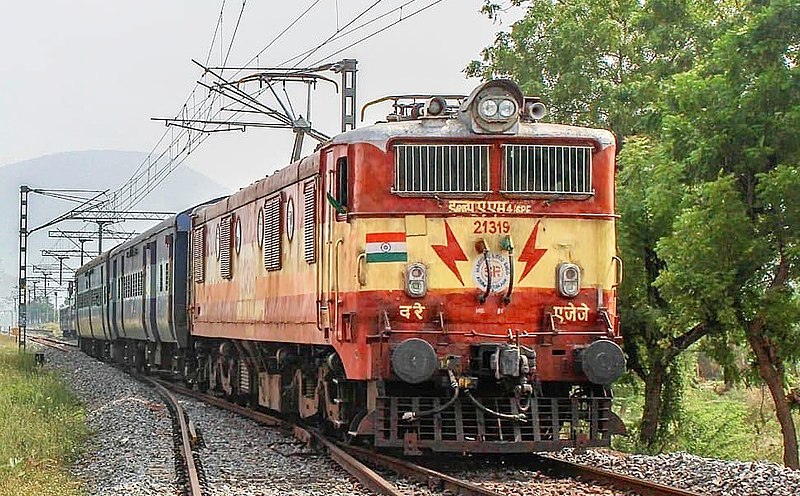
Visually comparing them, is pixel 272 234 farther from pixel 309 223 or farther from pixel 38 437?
pixel 38 437

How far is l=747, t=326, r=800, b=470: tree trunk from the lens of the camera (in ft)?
58.2

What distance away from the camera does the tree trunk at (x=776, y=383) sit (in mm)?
17734

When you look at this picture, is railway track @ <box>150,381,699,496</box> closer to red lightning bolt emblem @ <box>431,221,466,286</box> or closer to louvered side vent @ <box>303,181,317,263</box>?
red lightning bolt emblem @ <box>431,221,466,286</box>

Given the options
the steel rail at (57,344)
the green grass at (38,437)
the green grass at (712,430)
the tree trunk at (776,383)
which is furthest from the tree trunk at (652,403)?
the steel rail at (57,344)

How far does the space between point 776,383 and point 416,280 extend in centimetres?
903

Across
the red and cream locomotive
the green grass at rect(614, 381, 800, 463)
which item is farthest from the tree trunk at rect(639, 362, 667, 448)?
the red and cream locomotive

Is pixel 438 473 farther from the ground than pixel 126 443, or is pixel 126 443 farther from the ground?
pixel 438 473

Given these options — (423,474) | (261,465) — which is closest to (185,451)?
(261,465)

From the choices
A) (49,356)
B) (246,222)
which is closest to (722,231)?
(246,222)

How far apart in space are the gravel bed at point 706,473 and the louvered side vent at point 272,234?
4.37 m

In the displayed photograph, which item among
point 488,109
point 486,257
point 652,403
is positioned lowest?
point 652,403

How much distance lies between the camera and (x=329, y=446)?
12875 millimetres

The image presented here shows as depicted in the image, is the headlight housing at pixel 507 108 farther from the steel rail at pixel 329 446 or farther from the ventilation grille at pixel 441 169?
the steel rail at pixel 329 446

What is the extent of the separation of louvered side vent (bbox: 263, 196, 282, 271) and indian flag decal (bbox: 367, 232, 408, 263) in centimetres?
324
